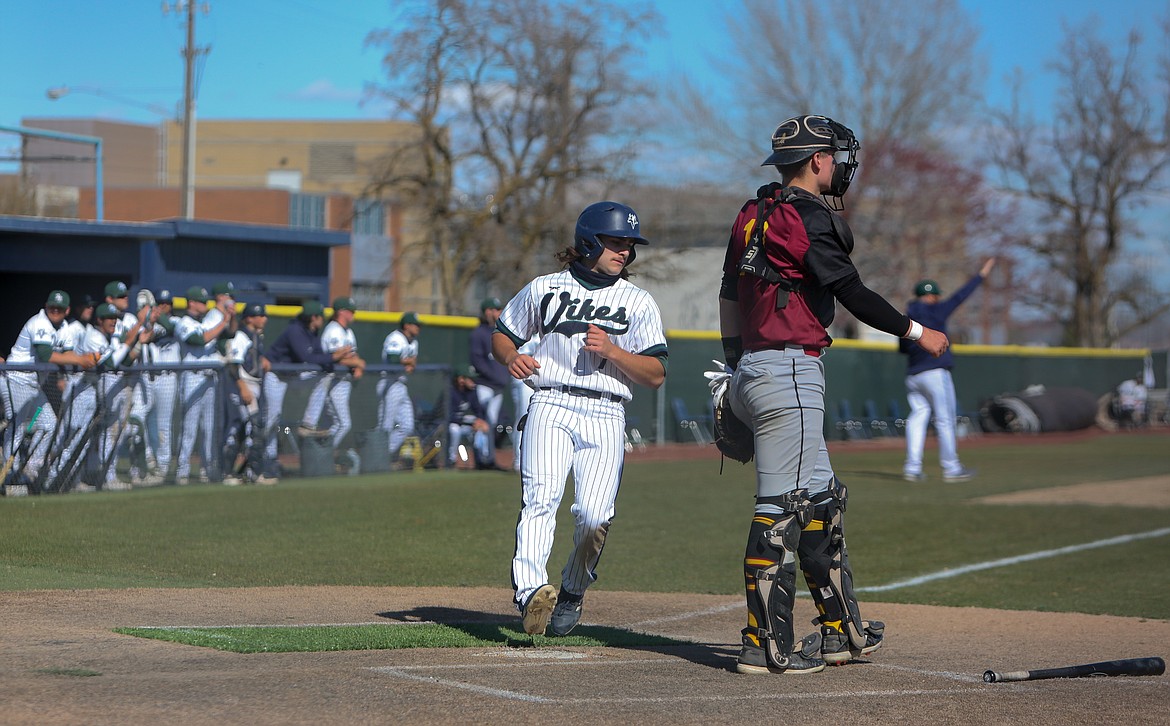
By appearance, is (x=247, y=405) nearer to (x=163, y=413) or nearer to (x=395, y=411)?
(x=163, y=413)

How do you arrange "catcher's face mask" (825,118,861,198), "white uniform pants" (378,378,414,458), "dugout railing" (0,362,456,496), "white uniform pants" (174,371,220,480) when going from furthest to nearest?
"white uniform pants" (378,378,414,458)
"white uniform pants" (174,371,220,480)
"dugout railing" (0,362,456,496)
"catcher's face mask" (825,118,861,198)

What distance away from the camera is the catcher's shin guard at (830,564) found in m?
5.38

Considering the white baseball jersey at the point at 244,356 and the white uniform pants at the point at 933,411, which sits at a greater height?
the white baseball jersey at the point at 244,356

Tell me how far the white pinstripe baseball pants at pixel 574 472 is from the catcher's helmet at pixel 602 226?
27.1 inches

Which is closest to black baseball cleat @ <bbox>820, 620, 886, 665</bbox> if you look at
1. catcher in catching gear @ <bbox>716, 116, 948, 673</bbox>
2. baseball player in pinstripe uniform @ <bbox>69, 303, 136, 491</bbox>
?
catcher in catching gear @ <bbox>716, 116, 948, 673</bbox>

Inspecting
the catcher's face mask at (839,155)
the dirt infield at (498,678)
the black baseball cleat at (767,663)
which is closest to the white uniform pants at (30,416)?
the dirt infield at (498,678)

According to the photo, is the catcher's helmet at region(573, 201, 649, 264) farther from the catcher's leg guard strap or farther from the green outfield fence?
the green outfield fence

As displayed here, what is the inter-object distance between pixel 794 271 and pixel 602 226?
1068 mm

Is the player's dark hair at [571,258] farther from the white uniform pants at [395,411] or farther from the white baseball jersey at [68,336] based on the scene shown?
the white uniform pants at [395,411]

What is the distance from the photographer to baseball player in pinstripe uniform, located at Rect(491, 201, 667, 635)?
19.0 feet

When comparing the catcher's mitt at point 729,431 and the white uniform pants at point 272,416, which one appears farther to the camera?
the white uniform pants at point 272,416

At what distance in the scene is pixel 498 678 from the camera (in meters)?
4.87

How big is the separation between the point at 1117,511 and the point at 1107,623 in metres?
6.61

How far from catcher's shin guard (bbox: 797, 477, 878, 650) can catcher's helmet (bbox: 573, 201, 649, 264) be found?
1.45m
